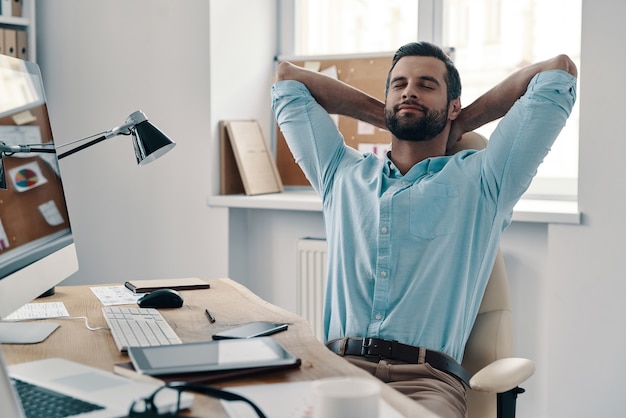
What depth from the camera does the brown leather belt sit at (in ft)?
5.56


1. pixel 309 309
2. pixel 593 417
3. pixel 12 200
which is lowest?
pixel 593 417

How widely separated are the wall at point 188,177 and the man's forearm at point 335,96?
741 mm

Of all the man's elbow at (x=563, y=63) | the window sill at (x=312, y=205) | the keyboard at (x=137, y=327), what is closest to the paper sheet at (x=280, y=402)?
the keyboard at (x=137, y=327)

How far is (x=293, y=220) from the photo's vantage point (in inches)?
122

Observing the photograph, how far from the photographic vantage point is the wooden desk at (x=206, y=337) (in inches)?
44.7

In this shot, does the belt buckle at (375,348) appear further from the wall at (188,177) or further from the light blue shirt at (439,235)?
the wall at (188,177)

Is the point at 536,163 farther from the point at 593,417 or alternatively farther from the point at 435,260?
the point at 593,417

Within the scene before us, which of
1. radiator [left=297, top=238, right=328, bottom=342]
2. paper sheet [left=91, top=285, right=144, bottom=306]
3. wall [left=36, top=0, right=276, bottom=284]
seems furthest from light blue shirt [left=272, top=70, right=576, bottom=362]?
wall [left=36, top=0, right=276, bottom=284]

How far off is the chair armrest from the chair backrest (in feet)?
0.71

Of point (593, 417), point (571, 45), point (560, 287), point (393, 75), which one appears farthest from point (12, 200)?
point (571, 45)

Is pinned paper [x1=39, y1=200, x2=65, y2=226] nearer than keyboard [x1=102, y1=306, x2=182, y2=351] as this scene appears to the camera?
No

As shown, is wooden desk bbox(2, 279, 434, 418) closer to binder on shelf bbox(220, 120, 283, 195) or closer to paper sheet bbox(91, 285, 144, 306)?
paper sheet bbox(91, 285, 144, 306)

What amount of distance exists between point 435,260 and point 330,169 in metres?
0.41

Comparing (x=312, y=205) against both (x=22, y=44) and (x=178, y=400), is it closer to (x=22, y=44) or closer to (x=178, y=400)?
(x=22, y=44)
